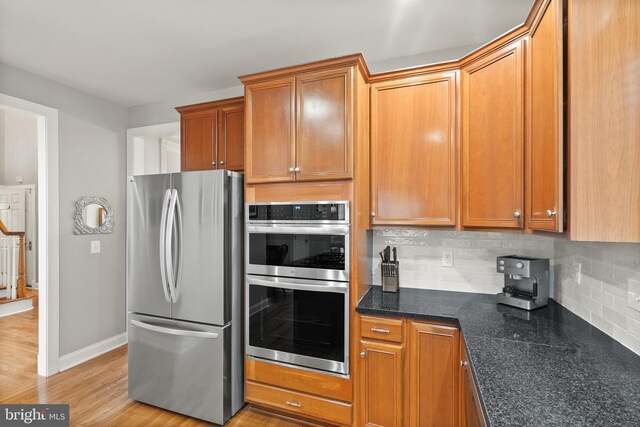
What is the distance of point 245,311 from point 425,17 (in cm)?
233

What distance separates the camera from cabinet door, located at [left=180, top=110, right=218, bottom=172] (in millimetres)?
2764

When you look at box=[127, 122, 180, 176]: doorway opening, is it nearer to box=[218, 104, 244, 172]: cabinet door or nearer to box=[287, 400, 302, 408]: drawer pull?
box=[218, 104, 244, 172]: cabinet door

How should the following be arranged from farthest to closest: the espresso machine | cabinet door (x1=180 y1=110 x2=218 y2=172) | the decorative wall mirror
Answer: the decorative wall mirror
cabinet door (x1=180 y1=110 x2=218 y2=172)
the espresso machine

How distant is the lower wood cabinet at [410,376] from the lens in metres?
1.78

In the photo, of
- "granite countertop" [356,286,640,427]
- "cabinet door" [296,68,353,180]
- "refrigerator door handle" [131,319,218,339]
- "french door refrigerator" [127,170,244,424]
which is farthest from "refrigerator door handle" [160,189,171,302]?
"granite countertop" [356,286,640,427]

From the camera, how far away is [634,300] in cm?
123

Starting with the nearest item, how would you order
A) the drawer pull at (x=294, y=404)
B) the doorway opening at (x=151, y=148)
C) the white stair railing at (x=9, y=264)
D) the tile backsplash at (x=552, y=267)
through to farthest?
the tile backsplash at (x=552, y=267) < the drawer pull at (x=294, y=404) < the doorway opening at (x=151, y=148) < the white stair railing at (x=9, y=264)

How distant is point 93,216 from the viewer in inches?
130

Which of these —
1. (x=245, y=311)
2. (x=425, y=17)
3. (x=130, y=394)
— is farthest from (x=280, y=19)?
(x=130, y=394)

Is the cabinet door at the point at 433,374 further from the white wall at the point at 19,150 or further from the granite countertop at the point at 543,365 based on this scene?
the white wall at the point at 19,150

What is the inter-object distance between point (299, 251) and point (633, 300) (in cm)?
161

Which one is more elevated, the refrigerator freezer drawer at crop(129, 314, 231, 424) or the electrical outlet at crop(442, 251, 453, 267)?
the electrical outlet at crop(442, 251, 453, 267)

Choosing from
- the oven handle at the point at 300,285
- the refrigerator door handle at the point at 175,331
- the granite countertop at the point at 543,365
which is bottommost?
the refrigerator door handle at the point at 175,331

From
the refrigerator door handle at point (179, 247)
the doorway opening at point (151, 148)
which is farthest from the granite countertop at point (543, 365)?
the doorway opening at point (151, 148)
